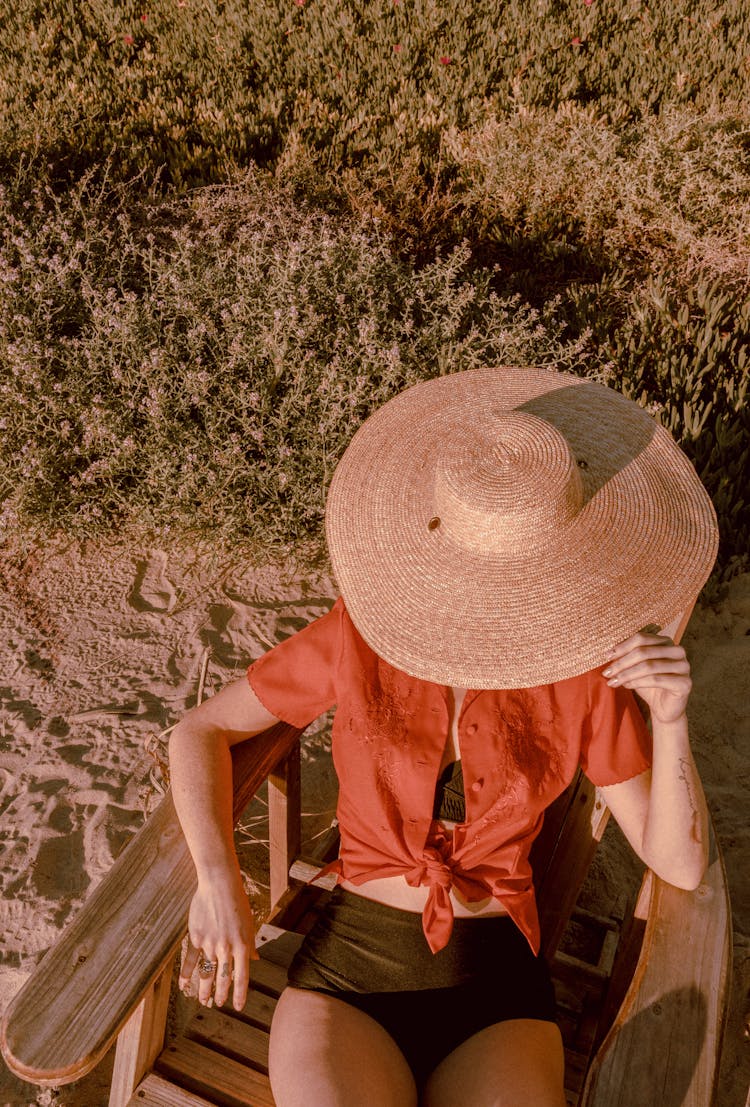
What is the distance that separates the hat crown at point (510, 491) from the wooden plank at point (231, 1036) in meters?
1.27

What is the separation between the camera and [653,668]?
1449mm

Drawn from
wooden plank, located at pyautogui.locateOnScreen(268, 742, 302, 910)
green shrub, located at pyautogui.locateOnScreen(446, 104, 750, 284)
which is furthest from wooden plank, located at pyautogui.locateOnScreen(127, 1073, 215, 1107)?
green shrub, located at pyautogui.locateOnScreen(446, 104, 750, 284)

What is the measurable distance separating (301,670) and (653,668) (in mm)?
763

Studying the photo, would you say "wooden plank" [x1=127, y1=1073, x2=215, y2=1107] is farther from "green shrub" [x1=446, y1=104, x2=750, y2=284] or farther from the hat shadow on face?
"green shrub" [x1=446, y1=104, x2=750, y2=284]

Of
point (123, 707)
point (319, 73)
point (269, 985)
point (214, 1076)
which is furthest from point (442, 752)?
point (319, 73)

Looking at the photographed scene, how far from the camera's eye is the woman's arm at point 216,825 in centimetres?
157

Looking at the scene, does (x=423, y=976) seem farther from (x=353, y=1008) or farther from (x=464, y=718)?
(x=464, y=718)

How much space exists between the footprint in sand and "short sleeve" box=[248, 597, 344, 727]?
189 cm

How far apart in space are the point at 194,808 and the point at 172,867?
0.12 m

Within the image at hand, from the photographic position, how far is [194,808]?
1.66m

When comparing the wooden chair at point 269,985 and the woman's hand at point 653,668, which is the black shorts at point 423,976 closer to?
the wooden chair at point 269,985

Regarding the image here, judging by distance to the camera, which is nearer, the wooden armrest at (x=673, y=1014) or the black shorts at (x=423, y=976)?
the wooden armrest at (x=673, y=1014)

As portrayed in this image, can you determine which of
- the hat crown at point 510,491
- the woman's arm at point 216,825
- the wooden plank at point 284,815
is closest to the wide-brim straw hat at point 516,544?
the hat crown at point 510,491

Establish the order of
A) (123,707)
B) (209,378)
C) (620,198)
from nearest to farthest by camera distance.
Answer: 1. (123,707)
2. (209,378)
3. (620,198)
